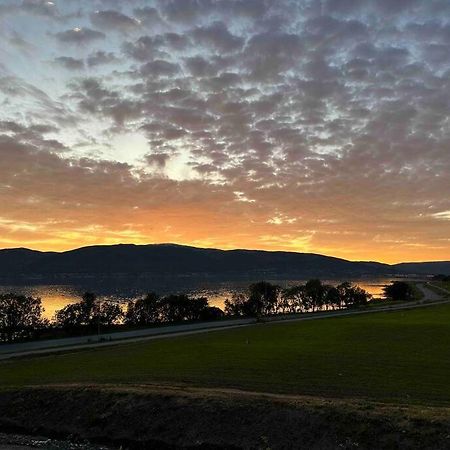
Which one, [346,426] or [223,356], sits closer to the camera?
[346,426]

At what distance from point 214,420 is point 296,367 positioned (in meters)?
14.4

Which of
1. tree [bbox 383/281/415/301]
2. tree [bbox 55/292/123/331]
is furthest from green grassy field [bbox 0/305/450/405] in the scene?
tree [bbox 383/281/415/301]

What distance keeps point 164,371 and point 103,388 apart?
371 inches

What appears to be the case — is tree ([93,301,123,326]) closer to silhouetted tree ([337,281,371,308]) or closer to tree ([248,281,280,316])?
tree ([248,281,280,316])

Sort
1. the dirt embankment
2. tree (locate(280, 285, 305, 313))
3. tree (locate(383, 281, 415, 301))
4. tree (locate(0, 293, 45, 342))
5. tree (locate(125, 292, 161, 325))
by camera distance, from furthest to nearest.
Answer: tree (locate(383, 281, 415, 301))
tree (locate(280, 285, 305, 313))
tree (locate(125, 292, 161, 325))
tree (locate(0, 293, 45, 342))
the dirt embankment

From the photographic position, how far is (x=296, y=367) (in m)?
33.3

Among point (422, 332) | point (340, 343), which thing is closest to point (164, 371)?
point (340, 343)

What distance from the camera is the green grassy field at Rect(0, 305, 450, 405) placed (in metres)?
26.1

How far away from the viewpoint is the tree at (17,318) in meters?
87.1

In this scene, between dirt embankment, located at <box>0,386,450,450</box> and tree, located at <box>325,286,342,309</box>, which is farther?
tree, located at <box>325,286,342,309</box>

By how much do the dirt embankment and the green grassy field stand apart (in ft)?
15.7

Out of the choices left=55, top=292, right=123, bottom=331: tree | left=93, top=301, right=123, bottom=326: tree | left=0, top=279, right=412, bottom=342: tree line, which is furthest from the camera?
left=93, top=301, right=123, bottom=326: tree

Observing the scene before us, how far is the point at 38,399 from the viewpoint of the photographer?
24672mm

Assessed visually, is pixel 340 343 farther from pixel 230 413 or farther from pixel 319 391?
pixel 230 413
